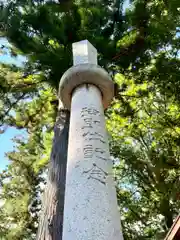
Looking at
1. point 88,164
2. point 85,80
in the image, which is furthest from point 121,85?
point 88,164

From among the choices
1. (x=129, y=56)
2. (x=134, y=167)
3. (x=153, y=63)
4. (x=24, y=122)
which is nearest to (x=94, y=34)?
(x=129, y=56)

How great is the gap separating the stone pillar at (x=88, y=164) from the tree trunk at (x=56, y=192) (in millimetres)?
1240

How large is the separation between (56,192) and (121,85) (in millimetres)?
4248

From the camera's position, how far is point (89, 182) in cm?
207

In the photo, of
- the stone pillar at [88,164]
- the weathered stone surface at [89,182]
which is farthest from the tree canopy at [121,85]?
the weathered stone surface at [89,182]

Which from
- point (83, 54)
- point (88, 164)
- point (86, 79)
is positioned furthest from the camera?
point (83, 54)

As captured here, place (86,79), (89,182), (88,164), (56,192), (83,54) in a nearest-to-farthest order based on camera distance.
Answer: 1. (89,182)
2. (88,164)
3. (86,79)
4. (83,54)
5. (56,192)

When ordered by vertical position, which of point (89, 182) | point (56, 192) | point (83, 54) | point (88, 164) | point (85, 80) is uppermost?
point (83, 54)

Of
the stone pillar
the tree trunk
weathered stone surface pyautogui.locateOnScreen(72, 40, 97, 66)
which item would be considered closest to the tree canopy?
the tree trunk

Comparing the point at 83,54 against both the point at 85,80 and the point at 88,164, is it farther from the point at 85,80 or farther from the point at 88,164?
the point at 88,164

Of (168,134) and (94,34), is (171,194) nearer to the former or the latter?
(168,134)

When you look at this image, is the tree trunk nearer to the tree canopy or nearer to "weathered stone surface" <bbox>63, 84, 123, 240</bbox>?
the tree canopy

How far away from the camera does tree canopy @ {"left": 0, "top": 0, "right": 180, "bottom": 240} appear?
18.9 feet

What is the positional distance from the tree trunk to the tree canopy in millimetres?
240
